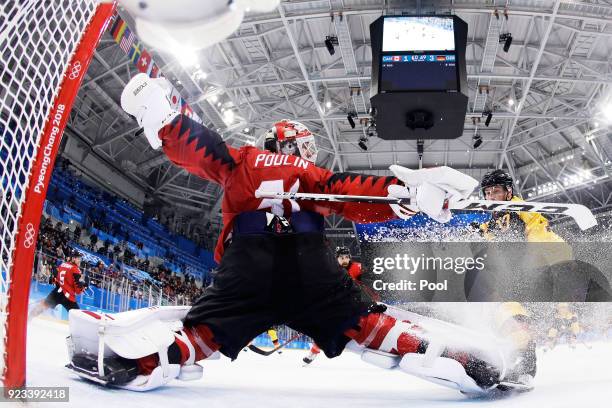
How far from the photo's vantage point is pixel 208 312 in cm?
191

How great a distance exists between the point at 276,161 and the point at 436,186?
0.68 m

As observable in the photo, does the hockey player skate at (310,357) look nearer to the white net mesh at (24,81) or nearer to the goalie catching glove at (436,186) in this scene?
the goalie catching glove at (436,186)

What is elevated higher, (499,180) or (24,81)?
(499,180)

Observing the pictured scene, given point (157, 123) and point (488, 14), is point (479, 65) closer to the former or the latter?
point (488, 14)

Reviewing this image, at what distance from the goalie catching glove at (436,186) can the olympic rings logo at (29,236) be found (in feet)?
3.16

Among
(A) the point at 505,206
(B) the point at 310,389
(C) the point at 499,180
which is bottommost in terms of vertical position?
(B) the point at 310,389

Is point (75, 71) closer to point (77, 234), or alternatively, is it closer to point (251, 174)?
point (251, 174)

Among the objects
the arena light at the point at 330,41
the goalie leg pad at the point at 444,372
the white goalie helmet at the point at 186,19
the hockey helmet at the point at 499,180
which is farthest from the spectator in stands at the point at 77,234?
the white goalie helmet at the point at 186,19

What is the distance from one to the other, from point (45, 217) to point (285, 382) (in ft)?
27.1

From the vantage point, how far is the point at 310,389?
6.79 ft

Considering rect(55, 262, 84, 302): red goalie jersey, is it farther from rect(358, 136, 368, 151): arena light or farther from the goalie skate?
rect(358, 136, 368, 151): arena light

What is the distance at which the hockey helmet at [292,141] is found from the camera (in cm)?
234

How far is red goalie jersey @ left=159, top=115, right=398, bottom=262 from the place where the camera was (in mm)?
1960

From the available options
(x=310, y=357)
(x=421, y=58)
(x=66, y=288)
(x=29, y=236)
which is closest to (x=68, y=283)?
(x=66, y=288)
